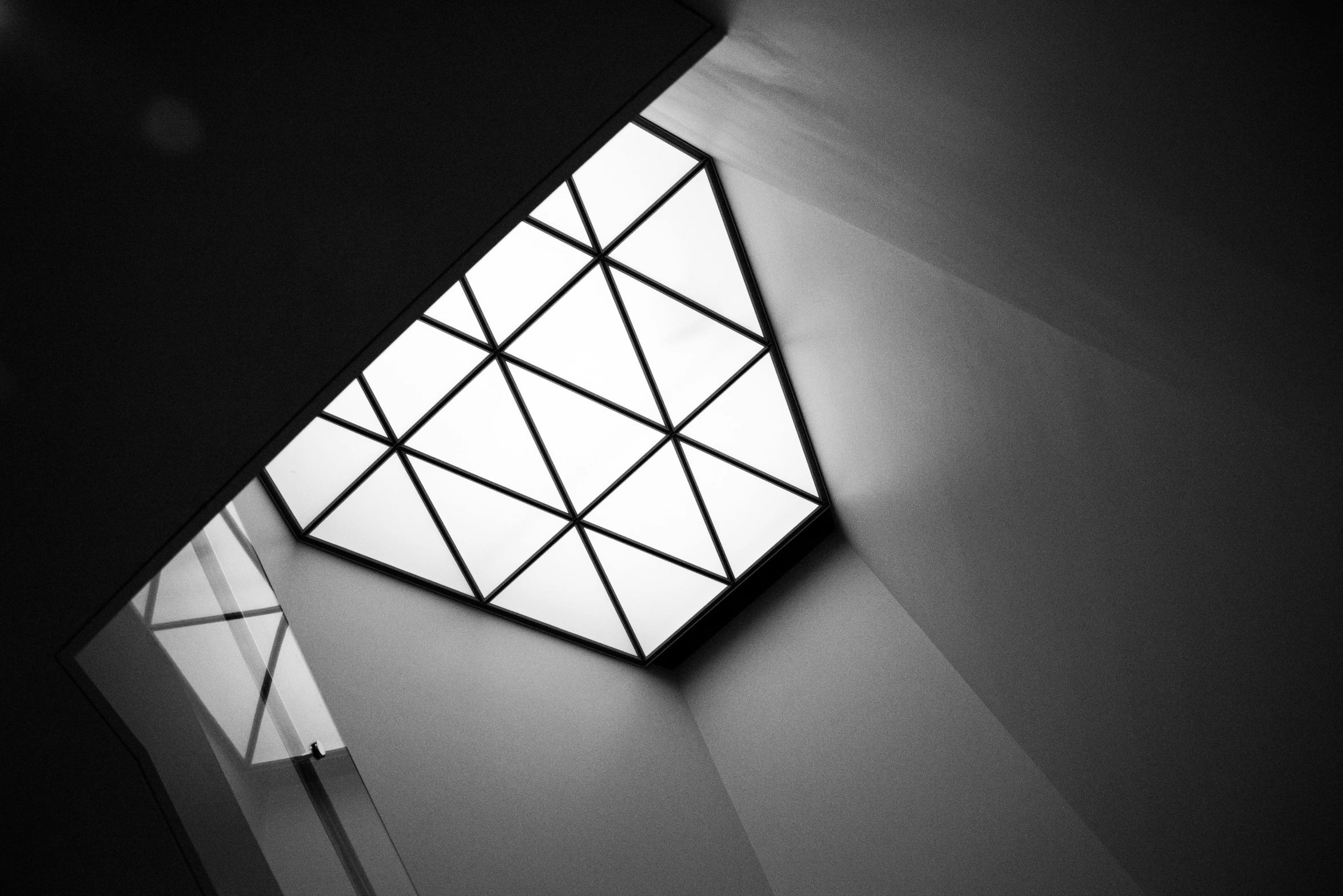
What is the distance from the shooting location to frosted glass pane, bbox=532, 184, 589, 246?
20.4 meters

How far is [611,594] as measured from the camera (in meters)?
24.2

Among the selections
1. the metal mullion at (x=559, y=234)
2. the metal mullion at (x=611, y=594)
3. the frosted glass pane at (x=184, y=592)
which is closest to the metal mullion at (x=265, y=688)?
the frosted glass pane at (x=184, y=592)

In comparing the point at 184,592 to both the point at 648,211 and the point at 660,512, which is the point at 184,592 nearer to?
the point at 648,211

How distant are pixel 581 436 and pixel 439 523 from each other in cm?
363

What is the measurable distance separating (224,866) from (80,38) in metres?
7.61

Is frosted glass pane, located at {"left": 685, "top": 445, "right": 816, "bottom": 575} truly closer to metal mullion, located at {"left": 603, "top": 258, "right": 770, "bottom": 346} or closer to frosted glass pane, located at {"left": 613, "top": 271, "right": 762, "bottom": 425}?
frosted glass pane, located at {"left": 613, "top": 271, "right": 762, "bottom": 425}

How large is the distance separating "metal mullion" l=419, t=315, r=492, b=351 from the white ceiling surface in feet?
19.7

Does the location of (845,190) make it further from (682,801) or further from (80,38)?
(682,801)

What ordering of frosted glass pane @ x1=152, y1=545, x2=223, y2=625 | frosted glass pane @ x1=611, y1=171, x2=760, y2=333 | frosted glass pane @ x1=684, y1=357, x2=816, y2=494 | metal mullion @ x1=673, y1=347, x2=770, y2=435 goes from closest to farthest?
frosted glass pane @ x1=152, y1=545, x2=223, y2=625, frosted glass pane @ x1=611, y1=171, x2=760, y2=333, metal mullion @ x1=673, y1=347, x2=770, y2=435, frosted glass pane @ x1=684, y1=357, x2=816, y2=494

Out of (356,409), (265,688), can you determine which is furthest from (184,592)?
(356,409)

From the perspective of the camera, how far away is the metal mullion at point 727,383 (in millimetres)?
22953

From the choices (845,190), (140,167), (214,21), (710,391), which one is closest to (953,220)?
(845,190)

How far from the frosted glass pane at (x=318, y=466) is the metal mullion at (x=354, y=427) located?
0.19 feet

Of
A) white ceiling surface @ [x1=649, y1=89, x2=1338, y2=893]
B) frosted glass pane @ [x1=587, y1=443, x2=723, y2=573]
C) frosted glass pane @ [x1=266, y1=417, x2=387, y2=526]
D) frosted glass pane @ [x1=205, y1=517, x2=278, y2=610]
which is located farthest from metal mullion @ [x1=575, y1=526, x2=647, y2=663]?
frosted glass pane @ [x1=205, y1=517, x2=278, y2=610]
